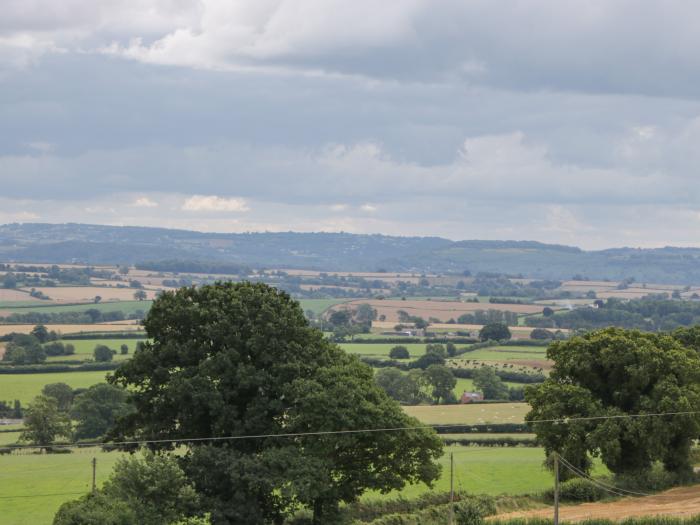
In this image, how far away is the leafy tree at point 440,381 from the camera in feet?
424

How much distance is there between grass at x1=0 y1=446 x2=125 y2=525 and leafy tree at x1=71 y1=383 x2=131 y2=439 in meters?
11.9

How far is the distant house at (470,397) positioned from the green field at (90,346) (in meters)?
51.4

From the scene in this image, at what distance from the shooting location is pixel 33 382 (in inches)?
5236

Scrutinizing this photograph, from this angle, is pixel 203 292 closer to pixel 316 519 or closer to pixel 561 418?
pixel 316 519

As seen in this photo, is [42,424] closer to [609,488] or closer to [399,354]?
[609,488]

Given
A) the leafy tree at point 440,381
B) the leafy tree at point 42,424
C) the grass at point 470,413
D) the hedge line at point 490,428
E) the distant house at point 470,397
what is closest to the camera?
the leafy tree at point 42,424

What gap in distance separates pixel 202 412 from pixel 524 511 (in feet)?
59.9

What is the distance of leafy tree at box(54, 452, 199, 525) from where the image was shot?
49906 millimetres

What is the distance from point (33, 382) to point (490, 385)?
175ft

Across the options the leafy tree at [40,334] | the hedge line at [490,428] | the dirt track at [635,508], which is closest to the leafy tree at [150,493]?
the dirt track at [635,508]

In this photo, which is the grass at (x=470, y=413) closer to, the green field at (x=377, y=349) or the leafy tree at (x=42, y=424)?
the leafy tree at (x=42, y=424)

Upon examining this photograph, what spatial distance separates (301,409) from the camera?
181ft

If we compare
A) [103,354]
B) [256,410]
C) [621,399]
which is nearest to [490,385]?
[103,354]

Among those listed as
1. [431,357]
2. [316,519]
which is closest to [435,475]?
[316,519]
